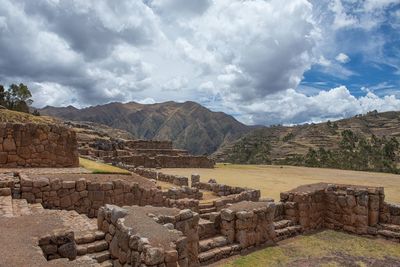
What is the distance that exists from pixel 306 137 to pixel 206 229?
96.5m

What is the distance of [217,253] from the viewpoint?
419 inches

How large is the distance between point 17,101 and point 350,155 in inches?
2358

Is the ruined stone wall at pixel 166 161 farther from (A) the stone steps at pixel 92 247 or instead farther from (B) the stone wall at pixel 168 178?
(A) the stone steps at pixel 92 247

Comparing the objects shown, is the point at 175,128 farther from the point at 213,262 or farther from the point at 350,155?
the point at 213,262

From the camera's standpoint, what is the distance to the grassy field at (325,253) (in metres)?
10.7

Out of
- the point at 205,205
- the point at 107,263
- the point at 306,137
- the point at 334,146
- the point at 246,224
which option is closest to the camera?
the point at 107,263

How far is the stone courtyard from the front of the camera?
23.1 feet

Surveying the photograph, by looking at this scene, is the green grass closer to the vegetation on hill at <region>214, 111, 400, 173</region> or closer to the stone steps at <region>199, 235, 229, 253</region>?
the stone steps at <region>199, 235, 229, 253</region>

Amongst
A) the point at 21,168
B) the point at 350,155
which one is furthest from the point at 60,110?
the point at 21,168

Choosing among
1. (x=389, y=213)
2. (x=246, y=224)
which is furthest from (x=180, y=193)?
(x=389, y=213)

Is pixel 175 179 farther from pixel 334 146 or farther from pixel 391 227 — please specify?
pixel 334 146

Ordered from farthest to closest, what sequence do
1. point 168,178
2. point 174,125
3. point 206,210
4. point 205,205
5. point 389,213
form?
point 174,125, point 168,178, point 205,205, point 206,210, point 389,213

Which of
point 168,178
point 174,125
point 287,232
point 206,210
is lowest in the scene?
point 287,232

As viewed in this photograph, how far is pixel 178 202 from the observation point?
14867mm
